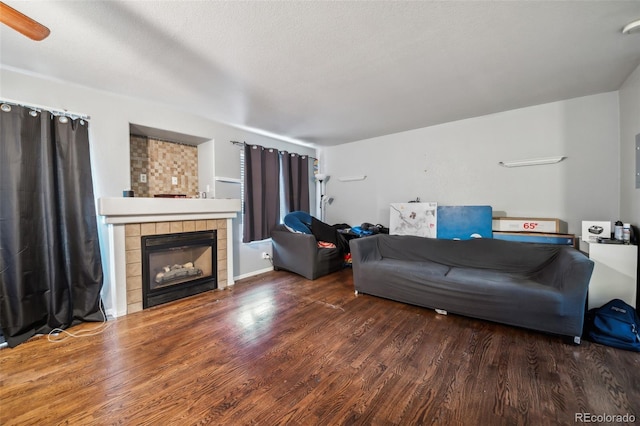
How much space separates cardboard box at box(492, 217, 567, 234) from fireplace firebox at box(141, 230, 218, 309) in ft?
12.7

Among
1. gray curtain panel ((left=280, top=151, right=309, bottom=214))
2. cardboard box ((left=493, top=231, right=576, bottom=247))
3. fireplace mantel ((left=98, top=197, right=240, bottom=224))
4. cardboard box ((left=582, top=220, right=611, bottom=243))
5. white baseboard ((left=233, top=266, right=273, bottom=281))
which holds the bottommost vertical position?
white baseboard ((left=233, top=266, right=273, bottom=281))

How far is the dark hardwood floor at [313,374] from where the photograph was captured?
1305 mm

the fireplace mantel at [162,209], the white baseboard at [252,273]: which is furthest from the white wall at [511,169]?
the fireplace mantel at [162,209]

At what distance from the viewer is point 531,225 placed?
2893 mm

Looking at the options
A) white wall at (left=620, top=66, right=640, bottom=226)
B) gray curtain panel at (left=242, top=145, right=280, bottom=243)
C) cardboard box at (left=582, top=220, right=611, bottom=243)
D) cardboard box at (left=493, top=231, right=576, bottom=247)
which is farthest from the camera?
gray curtain panel at (left=242, top=145, right=280, bottom=243)

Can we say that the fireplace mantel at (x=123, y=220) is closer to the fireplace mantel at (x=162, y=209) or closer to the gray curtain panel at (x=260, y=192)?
the fireplace mantel at (x=162, y=209)

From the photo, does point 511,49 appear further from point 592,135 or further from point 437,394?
point 437,394

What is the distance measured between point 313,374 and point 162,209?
2.42 metres

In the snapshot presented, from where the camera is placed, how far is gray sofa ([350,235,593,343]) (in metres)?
1.95

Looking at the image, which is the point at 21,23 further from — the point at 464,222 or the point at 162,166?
the point at 464,222

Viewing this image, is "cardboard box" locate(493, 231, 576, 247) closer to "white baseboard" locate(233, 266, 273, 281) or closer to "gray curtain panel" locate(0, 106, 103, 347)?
"white baseboard" locate(233, 266, 273, 281)

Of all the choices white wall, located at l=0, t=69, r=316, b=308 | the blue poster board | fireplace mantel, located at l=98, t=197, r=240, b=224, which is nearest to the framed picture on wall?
the blue poster board

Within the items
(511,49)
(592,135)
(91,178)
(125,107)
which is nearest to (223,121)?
(125,107)

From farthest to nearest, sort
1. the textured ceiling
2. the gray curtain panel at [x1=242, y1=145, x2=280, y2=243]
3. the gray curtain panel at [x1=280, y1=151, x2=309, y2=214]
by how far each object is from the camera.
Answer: the gray curtain panel at [x1=280, y1=151, x2=309, y2=214], the gray curtain panel at [x1=242, y1=145, x2=280, y2=243], the textured ceiling
